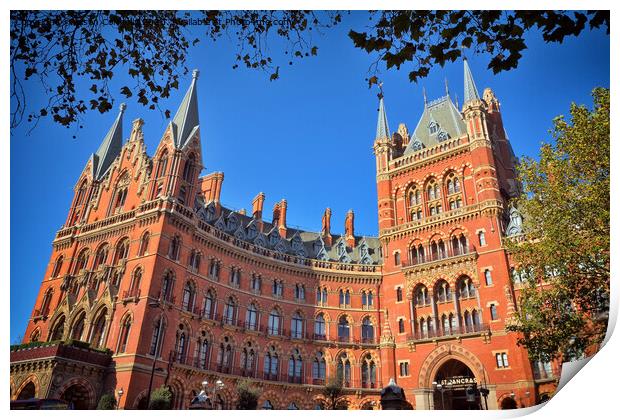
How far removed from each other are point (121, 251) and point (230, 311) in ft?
30.9

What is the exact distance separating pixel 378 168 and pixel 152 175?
68.8 feet

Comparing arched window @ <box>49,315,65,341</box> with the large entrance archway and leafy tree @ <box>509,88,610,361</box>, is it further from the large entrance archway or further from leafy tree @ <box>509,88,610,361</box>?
leafy tree @ <box>509,88,610,361</box>

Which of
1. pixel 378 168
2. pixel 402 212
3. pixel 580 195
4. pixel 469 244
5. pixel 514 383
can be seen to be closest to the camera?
pixel 580 195

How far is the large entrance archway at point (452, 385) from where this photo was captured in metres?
30.8

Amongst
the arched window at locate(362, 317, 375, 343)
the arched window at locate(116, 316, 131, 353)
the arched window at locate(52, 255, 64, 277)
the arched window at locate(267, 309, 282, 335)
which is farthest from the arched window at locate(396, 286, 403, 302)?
the arched window at locate(52, 255, 64, 277)

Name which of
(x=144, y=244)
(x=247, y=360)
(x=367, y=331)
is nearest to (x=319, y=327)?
(x=367, y=331)

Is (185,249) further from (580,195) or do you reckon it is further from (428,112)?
(428,112)

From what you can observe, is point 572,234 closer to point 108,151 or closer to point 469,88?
point 469,88

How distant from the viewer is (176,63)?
11.9 metres

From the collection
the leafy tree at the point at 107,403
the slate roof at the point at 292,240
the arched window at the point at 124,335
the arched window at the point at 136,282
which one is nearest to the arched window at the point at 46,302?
the arched window at the point at 136,282

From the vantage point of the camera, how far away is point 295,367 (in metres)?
37.0

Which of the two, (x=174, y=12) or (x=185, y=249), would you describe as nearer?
(x=174, y=12)

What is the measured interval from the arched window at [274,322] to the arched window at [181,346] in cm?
812

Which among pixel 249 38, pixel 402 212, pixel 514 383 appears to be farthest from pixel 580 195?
pixel 402 212
